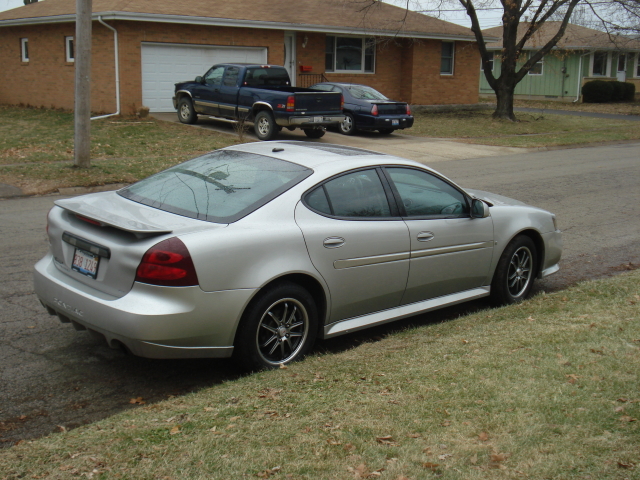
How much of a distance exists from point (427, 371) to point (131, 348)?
1857 mm

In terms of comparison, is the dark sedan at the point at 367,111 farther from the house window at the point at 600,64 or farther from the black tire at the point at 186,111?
the house window at the point at 600,64

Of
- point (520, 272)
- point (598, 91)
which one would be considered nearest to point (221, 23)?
point (520, 272)

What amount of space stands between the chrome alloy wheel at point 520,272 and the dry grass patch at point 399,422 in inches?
59.8

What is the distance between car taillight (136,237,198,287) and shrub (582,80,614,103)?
4435cm

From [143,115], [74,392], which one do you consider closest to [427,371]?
[74,392]

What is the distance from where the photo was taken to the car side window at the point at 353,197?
5320mm

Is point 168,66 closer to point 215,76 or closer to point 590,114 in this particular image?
point 215,76

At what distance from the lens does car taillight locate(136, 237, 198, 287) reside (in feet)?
14.6

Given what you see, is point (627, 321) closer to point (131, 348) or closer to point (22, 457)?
point (131, 348)

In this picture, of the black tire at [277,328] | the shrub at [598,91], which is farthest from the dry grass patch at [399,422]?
the shrub at [598,91]

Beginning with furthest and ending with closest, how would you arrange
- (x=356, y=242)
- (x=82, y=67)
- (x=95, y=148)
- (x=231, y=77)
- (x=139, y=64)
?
(x=139, y=64)
(x=231, y=77)
(x=95, y=148)
(x=82, y=67)
(x=356, y=242)

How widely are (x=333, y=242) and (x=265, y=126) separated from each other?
14882mm

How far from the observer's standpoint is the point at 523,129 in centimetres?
2739

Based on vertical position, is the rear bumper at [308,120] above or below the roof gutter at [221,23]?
below
